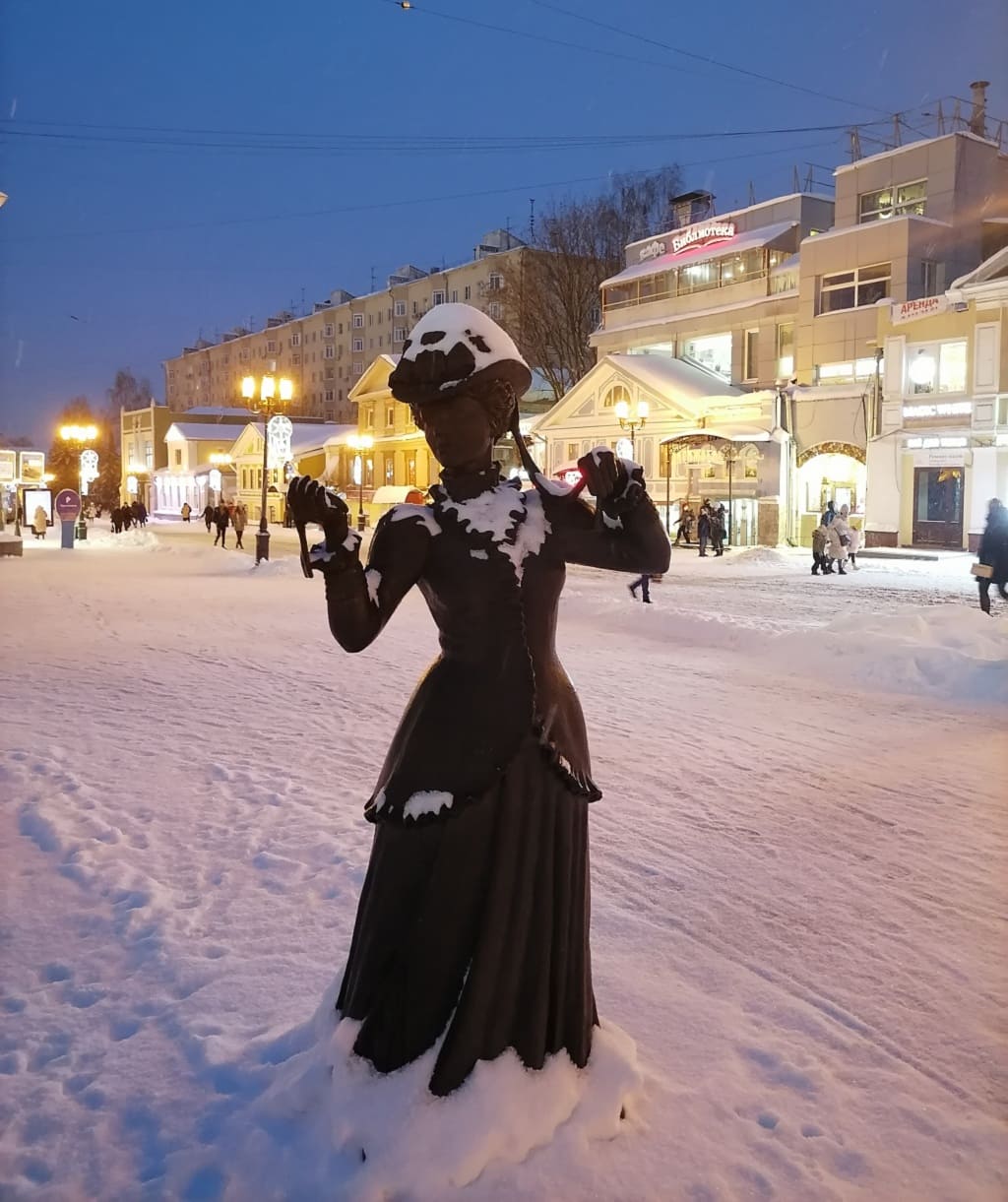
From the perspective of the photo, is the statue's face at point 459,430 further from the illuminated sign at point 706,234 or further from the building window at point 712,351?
the illuminated sign at point 706,234

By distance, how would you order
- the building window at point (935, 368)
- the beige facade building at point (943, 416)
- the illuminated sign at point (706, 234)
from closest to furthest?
the beige facade building at point (943, 416) → the building window at point (935, 368) → the illuminated sign at point (706, 234)

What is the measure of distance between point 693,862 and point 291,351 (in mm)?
69872

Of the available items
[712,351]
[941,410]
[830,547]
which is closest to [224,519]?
[830,547]

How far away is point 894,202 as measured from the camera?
29.2m

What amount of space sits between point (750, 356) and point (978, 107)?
984 centimetres

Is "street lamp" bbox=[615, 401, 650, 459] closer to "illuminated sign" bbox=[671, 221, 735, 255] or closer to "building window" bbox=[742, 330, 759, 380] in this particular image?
"building window" bbox=[742, 330, 759, 380]

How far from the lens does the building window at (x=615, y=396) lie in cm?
3284

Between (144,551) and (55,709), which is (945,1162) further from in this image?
(144,551)

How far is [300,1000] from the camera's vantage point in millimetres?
3477

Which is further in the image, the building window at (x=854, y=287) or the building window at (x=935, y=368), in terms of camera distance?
the building window at (x=854, y=287)

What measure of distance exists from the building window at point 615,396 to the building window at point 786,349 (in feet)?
17.0

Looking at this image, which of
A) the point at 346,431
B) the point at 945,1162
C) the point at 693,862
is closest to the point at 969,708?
the point at 693,862

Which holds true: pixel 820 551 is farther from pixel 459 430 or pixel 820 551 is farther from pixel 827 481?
pixel 459 430

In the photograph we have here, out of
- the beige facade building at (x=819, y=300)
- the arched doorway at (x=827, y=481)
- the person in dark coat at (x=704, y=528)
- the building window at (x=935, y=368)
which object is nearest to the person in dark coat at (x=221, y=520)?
the beige facade building at (x=819, y=300)
